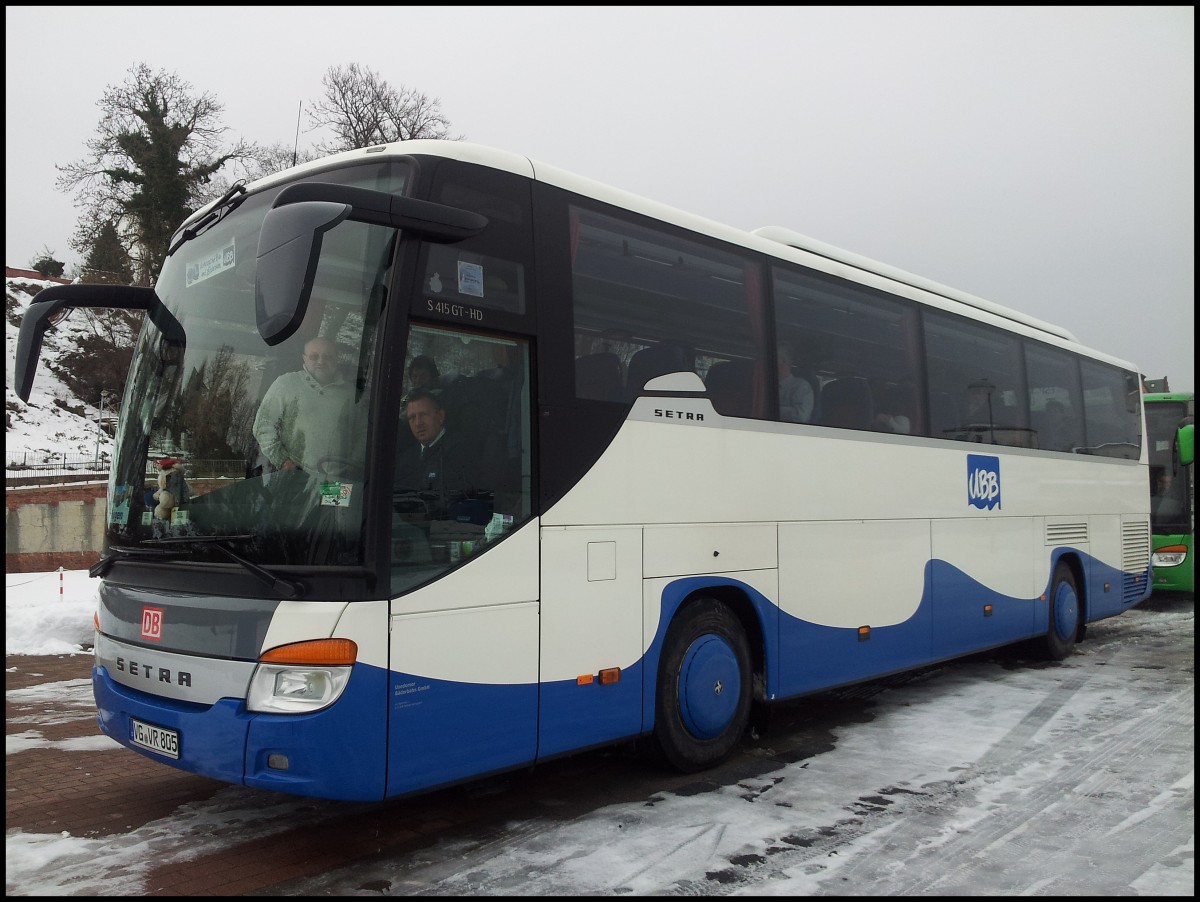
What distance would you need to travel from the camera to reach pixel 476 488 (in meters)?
4.97

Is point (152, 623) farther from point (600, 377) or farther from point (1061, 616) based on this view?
point (1061, 616)

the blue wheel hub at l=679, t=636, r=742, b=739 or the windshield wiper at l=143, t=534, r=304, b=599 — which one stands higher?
the windshield wiper at l=143, t=534, r=304, b=599

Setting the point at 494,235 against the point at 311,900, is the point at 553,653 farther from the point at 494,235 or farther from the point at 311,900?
the point at 494,235

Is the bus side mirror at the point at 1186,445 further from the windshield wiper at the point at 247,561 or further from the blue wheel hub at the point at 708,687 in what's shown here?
the windshield wiper at the point at 247,561

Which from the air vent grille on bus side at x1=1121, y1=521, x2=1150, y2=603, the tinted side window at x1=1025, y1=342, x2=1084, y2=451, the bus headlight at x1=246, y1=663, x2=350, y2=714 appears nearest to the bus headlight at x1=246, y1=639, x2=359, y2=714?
the bus headlight at x1=246, y1=663, x2=350, y2=714

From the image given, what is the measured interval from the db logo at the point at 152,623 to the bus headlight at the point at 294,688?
0.78 meters

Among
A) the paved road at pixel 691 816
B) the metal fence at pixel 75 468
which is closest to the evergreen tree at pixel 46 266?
the metal fence at pixel 75 468

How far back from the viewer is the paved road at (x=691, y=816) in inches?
179

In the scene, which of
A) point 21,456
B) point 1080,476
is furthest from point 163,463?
point 21,456

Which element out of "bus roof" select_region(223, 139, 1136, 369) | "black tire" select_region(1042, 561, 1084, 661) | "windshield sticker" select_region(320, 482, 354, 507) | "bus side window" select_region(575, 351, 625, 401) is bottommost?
"black tire" select_region(1042, 561, 1084, 661)

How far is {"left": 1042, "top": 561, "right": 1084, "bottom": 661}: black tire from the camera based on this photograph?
11227mm

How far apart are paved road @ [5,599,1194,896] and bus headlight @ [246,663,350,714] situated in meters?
0.87

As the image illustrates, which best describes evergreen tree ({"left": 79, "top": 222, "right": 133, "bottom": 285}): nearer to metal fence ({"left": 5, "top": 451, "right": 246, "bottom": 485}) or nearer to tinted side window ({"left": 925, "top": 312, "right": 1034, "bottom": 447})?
metal fence ({"left": 5, "top": 451, "right": 246, "bottom": 485})

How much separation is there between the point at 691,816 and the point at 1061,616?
7.65 m
